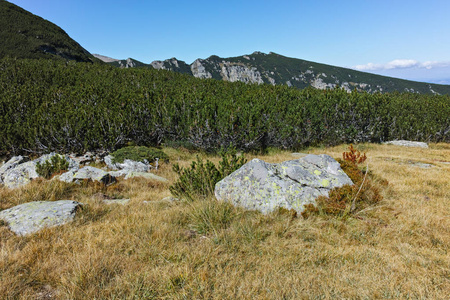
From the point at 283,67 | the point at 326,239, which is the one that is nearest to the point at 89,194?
the point at 326,239

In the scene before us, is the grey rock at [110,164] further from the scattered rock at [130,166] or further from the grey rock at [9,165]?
the grey rock at [9,165]

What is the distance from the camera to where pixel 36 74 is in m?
19.8

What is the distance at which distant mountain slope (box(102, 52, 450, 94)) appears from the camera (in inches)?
5310

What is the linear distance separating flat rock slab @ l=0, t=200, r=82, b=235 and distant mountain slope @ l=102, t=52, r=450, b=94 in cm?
13675

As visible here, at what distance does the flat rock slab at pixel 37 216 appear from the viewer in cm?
371

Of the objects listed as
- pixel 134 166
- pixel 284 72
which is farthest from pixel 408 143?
pixel 284 72

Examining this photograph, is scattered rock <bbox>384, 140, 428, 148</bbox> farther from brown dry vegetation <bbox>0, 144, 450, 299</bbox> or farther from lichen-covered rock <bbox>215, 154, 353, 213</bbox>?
lichen-covered rock <bbox>215, 154, 353, 213</bbox>

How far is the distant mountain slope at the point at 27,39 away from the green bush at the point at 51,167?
4345 centimetres

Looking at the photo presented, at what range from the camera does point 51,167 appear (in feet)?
25.6

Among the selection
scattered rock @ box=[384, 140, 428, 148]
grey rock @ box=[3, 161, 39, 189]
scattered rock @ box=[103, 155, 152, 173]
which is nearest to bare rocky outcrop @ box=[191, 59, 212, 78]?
scattered rock @ box=[384, 140, 428, 148]

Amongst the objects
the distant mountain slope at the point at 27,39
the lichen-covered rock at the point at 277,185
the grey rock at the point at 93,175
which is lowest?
the grey rock at the point at 93,175

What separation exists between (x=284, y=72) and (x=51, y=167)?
163 meters

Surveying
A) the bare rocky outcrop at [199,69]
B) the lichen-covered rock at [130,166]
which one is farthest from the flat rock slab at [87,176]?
the bare rocky outcrop at [199,69]

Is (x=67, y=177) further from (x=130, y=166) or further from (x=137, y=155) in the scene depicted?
(x=137, y=155)
